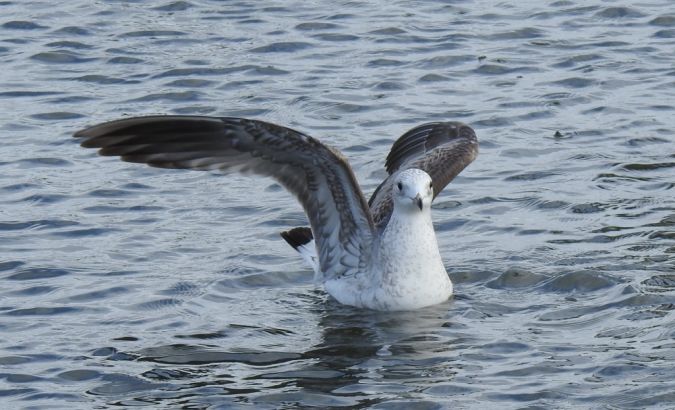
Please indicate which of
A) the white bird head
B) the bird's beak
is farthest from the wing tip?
the bird's beak

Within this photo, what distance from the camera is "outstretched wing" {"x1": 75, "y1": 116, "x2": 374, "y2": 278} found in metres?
9.63

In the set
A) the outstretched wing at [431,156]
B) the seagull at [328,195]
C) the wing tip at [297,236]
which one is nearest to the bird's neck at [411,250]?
the seagull at [328,195]

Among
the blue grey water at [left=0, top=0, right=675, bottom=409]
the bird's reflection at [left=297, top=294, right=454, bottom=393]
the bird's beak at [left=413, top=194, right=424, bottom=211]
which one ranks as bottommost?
the bird's reflection at [left=297, top=294, right=454, bottom=393]

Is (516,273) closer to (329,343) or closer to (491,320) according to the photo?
(491,320)

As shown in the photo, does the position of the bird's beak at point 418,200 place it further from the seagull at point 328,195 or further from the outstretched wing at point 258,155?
the outstretched wing at point 258,155

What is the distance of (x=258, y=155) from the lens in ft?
32.8

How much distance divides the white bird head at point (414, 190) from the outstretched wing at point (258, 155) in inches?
10.1

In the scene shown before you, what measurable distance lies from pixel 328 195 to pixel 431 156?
129cm

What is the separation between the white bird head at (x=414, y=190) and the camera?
995 centimetres

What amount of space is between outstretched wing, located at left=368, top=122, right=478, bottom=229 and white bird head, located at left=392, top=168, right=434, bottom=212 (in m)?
0.71

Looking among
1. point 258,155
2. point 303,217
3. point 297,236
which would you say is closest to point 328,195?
point 258,155

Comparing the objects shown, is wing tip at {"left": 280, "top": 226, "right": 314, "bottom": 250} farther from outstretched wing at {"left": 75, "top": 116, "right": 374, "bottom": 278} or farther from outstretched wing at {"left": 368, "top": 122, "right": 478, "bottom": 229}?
outstretched wing at {"left": 368, "top": 122, "right": 478, "bottom": 229}

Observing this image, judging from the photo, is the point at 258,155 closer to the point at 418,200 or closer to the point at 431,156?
the point at 418,200

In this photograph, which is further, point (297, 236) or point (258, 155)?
point (297, 236)
